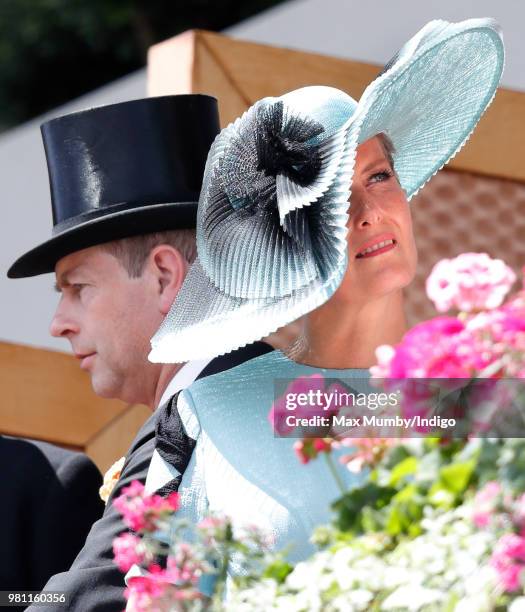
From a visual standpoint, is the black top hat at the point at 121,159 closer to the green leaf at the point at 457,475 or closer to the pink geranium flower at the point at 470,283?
the pink geranium flower at the point at 470,283

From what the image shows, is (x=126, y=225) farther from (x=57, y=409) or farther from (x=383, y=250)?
(x=57, y=409)

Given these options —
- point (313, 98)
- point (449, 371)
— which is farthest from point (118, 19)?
point (449, 371)

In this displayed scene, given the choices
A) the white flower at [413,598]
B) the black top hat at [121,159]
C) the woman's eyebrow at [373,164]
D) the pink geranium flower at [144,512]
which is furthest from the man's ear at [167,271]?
the white flower at [413,598]

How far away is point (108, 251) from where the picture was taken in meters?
2.54

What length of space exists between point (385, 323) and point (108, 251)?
618mm

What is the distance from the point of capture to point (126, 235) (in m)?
2.52

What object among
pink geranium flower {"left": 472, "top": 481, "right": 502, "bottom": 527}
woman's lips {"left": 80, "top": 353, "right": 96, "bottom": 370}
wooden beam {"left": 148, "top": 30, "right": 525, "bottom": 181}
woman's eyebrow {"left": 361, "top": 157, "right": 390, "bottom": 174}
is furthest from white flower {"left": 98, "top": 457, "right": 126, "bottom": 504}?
wooden beam {"left": 148, "top": 30, "right": 525, "bottom": 181}

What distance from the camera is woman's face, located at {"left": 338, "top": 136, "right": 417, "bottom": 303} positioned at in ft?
6.72

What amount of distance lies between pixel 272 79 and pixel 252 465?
211 centimetres

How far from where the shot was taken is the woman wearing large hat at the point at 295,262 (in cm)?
199

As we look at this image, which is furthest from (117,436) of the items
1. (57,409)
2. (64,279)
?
(64,279)

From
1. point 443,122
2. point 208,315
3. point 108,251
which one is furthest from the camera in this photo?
point 108,251

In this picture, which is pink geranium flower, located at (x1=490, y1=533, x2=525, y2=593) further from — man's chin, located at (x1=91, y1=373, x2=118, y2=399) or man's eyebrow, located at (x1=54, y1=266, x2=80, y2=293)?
man's eyebrow, located at (x1=54, y1=266, x2=80, y2=293)

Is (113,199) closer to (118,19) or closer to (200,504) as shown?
(200,504)
